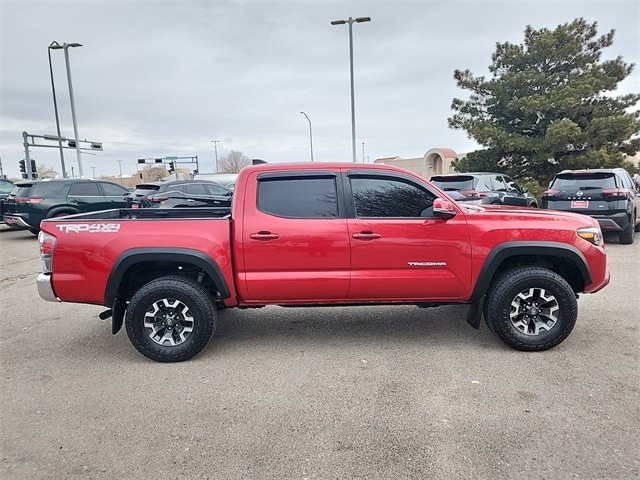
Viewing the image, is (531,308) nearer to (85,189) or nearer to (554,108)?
(85,189)

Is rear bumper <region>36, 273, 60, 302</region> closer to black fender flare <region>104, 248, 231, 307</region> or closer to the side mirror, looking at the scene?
black fender flare <region>104, 248, 231, 307</region>

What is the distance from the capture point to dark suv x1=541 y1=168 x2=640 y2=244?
8383mm

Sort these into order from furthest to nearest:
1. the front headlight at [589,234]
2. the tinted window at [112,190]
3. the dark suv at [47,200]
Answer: the tinted window at [112,190]
the dark suv at [47,200]
the front headlight at [589,234]

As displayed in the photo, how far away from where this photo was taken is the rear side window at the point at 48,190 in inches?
442

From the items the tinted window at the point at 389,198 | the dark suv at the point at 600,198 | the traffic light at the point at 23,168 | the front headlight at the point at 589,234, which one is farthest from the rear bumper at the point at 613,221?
the traffic light at the point at 23,168

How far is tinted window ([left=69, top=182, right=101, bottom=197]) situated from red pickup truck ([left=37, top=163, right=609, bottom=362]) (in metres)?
9.23

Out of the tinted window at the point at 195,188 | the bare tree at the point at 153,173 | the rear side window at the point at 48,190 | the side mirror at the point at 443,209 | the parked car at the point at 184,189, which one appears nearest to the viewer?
the side mirror at the point at 443,209

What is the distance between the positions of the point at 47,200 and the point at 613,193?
13625mm

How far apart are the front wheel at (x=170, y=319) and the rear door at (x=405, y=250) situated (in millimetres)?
1391

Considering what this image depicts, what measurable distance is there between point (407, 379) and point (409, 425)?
639 millimetres

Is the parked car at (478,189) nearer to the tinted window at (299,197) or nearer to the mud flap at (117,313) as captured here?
the tinted window at (299,197)

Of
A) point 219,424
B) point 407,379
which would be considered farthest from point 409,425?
point 219,424

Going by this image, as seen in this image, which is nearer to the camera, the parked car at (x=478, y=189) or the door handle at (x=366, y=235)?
the door handle at (x=366, y=235)

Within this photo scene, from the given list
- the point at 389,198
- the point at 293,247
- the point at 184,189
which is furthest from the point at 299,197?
the point at 184,189
